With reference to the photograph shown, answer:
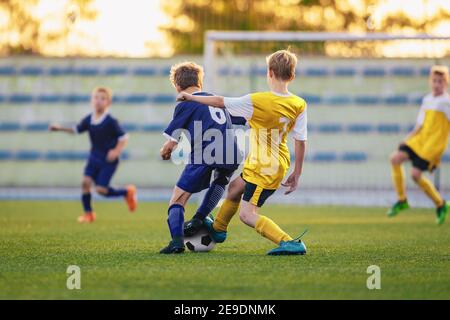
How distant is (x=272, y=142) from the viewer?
26.0 ft

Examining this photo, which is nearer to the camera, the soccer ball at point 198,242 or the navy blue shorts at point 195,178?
the navy blue shorts at point 195,178

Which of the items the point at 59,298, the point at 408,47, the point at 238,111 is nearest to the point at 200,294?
the point at 59,298

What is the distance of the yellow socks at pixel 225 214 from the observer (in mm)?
8141

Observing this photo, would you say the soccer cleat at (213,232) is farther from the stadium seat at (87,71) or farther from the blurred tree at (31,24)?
the blurred tree at (31,24)

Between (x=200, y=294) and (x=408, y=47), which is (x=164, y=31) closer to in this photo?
(x=408, y=47)

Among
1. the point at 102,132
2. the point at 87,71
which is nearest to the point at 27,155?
the point at 87,71

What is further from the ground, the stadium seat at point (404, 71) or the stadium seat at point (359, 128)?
the stadium seat at point (404, 71)

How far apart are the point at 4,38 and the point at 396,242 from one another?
48.0ft

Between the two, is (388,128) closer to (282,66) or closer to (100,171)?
(100,171)

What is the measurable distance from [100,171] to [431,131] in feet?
14.1

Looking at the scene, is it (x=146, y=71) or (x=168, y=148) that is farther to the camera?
(x=146, y=71)

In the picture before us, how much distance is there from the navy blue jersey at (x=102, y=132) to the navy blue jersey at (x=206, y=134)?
5.52m

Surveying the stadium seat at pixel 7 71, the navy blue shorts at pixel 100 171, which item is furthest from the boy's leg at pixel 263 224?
the stadium seat at pixel 7 71

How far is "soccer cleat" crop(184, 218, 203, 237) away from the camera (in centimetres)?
813
